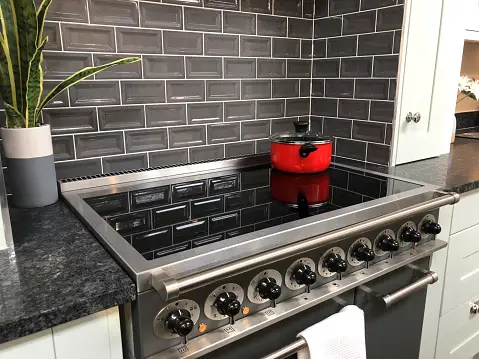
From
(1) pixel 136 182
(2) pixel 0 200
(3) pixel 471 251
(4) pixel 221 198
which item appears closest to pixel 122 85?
(1) pixel 136 182

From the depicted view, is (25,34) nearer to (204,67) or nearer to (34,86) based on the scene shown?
(34,86)

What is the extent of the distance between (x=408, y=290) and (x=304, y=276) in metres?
0.43

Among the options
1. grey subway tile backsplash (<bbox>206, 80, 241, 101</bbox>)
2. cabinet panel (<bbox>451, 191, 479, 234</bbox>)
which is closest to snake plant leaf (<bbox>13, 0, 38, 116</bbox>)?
grey subway tile backsplash (<bbox>206, 80, 241, 101</bbox>)

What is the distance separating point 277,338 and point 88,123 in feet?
2.79

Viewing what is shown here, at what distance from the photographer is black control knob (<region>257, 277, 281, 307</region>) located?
32.3 inches

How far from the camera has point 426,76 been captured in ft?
4.96

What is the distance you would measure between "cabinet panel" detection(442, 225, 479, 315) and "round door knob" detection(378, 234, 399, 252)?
1.35ft

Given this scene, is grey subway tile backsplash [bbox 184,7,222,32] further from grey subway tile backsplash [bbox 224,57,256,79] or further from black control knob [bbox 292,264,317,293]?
black control knob [bbox 292,264,317,293]

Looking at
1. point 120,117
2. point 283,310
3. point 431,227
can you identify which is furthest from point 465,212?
point 120,117

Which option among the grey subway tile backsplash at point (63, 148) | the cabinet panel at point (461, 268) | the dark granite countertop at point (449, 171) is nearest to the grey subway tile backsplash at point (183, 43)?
the grey subway tile backsplash at point (63, 148)

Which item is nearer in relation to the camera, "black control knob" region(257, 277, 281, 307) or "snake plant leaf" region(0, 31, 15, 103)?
"black control knob" region(257, 277, 281, 307)

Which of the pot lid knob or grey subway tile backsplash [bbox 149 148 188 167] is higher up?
the pot lid knob

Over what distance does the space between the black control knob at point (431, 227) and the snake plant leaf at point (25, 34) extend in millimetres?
1151

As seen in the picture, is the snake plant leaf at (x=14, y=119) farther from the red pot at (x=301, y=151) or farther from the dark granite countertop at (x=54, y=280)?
the red pot at (x=301, y=151)
